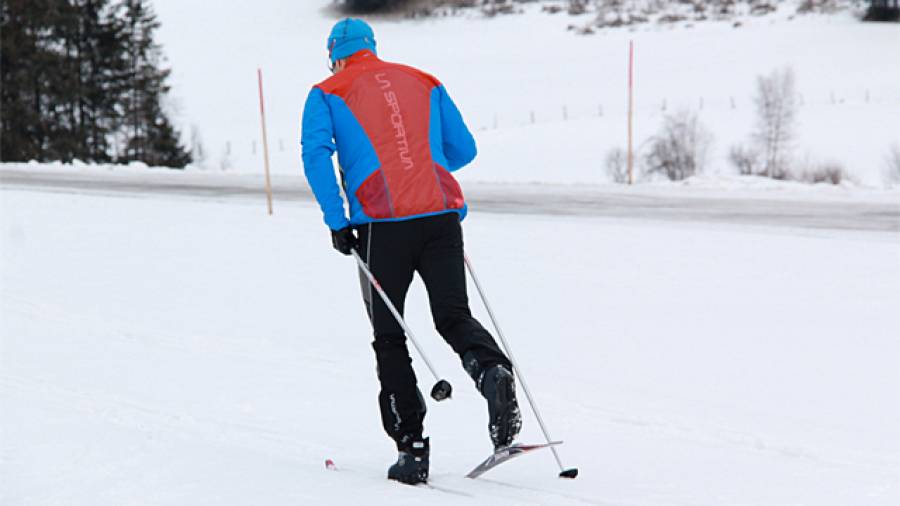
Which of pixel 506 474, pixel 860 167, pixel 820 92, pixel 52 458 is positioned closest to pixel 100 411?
pixel 52 458

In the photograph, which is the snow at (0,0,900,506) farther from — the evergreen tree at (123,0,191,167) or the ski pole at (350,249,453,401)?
the evergreen tree at (123,0,191,167)

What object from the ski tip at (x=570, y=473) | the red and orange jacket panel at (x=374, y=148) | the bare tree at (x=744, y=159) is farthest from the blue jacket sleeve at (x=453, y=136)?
the bare tree at (x=744, y=159)

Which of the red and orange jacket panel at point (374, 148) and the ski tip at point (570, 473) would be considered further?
the ski tip at point (570, 473)

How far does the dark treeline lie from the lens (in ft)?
102

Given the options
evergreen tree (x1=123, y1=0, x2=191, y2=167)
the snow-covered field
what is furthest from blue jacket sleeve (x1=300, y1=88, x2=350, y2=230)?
evergreen tree (x1=123, y1=0, x2=191, y2=167)

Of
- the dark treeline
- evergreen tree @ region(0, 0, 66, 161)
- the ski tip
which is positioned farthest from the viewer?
the dark treeline

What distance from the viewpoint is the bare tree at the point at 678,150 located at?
84.6ft

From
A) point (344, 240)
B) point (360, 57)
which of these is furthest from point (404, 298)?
point (360, 57)

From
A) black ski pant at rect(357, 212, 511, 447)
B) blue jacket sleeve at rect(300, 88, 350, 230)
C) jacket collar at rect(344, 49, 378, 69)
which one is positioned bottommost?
black ski pant at rect(357, 212, 511, 447)

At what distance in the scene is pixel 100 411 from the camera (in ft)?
17.2

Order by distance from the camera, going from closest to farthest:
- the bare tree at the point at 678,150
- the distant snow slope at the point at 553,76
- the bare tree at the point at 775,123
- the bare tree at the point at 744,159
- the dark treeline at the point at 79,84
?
1. the bare tree at the point at 678,150
2. the bare tree at the point at 744,159
3. the bare tree at the point at 775,123
4. the dark treeline at the point at 79,84
5. the distant snow slope at the point at 553,76

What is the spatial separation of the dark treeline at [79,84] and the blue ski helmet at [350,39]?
1123 inches

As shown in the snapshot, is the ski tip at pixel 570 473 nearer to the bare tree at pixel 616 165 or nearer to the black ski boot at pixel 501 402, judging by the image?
the black ski boot at pixel 501 402

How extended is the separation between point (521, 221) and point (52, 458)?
29.1 ft
